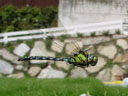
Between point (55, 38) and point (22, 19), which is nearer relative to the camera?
point (55, 38)

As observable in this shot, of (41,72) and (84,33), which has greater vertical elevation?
(84,33)

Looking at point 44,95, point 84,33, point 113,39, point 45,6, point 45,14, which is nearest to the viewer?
point 44,95

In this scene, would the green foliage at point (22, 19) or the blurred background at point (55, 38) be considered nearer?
the blurred background at point (55, 38)

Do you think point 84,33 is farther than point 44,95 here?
Yes

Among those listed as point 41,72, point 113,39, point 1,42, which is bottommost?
point 41,72

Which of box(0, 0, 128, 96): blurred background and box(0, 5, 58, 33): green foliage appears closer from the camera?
box(0, 0, 128, 96): blurred background

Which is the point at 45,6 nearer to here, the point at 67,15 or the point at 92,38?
the point at 67,15

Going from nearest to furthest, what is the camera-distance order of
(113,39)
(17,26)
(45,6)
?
(113,39) → (17,26) → (45,6)

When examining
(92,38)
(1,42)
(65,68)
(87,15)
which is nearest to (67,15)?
(87,15)
